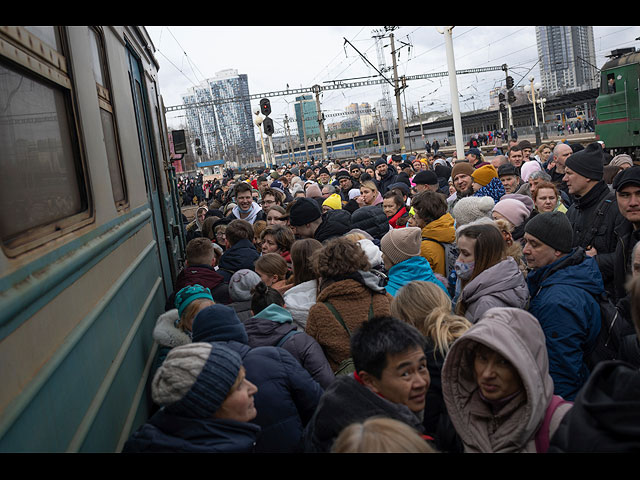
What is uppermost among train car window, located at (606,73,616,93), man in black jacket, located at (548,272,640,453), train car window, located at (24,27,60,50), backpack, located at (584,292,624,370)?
train car window, located at (606,73,616,93)

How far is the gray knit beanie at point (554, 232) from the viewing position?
130 inches

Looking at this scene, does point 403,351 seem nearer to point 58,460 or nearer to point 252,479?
point 252,479

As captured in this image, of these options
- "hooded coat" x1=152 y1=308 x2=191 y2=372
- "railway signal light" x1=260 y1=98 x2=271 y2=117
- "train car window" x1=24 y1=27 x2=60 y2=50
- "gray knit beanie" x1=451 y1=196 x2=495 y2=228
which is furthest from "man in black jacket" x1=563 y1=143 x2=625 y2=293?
"railway signal light" x1=260 y1=98 x2=271 y2=117

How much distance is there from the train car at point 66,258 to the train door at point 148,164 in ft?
4.41

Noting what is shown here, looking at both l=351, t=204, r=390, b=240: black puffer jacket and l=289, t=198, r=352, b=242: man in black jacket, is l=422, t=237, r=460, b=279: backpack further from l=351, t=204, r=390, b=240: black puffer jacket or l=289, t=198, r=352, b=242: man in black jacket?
l=289, t=198, r=352, b=242: man in black jacket

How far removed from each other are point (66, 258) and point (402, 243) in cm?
257

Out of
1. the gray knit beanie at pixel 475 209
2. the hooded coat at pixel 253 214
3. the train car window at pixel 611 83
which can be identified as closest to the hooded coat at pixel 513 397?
the gray knit beanie at pixel 475 209

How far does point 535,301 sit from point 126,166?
270 centimetres

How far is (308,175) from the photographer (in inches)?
610

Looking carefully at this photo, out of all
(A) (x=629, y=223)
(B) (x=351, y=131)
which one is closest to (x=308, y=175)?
(A) (x=629, y=223)

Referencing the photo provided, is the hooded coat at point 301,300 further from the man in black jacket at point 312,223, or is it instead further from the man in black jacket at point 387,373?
the man in black jacket at point 312,223

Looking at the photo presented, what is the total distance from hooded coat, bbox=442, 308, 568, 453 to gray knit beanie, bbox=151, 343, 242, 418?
35.9 inches

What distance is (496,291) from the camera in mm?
3195

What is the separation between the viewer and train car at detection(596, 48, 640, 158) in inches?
653
